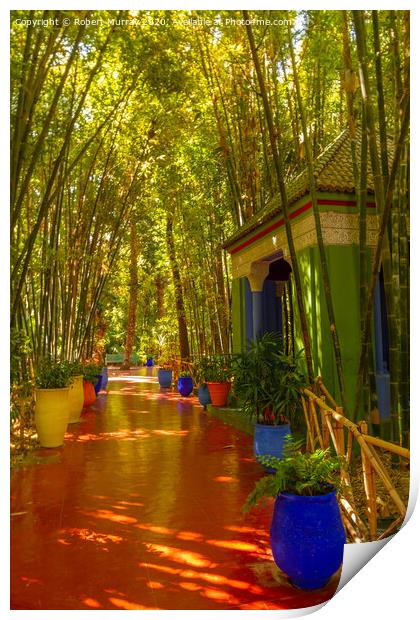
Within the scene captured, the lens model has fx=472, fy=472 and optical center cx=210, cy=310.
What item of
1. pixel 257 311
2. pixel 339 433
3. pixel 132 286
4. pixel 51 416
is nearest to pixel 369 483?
pixel 339 433

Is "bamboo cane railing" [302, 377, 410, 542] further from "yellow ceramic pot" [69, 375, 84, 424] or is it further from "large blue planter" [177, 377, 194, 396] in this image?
"large blue planter" [177, 377, 194, 396]

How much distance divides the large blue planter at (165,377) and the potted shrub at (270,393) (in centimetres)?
662

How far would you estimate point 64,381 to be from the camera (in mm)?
4309

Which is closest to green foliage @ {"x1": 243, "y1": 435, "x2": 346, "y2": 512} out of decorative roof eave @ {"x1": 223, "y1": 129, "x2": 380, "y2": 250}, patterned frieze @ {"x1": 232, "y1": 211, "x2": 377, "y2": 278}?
patterned frieze @ {"x1": 232, "y1": 211, "x2": 377, "y2": 278}

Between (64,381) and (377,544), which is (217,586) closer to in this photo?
(377,544)

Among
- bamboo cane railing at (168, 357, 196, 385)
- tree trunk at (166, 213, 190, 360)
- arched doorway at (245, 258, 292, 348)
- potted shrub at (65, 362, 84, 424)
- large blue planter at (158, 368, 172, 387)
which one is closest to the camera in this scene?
potted shrub at (65, 362, 84, 424)

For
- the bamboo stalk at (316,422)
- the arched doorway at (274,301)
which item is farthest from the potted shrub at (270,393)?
the arched doorway at (274,301)

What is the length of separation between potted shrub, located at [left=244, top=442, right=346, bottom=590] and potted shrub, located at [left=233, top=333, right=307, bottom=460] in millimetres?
1247

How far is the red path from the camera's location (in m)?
2.12

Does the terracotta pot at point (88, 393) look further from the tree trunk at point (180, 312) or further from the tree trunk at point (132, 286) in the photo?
the tree trunk at point (132, 286)

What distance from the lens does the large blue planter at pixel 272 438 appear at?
11.7ft

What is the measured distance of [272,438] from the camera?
3.58m
